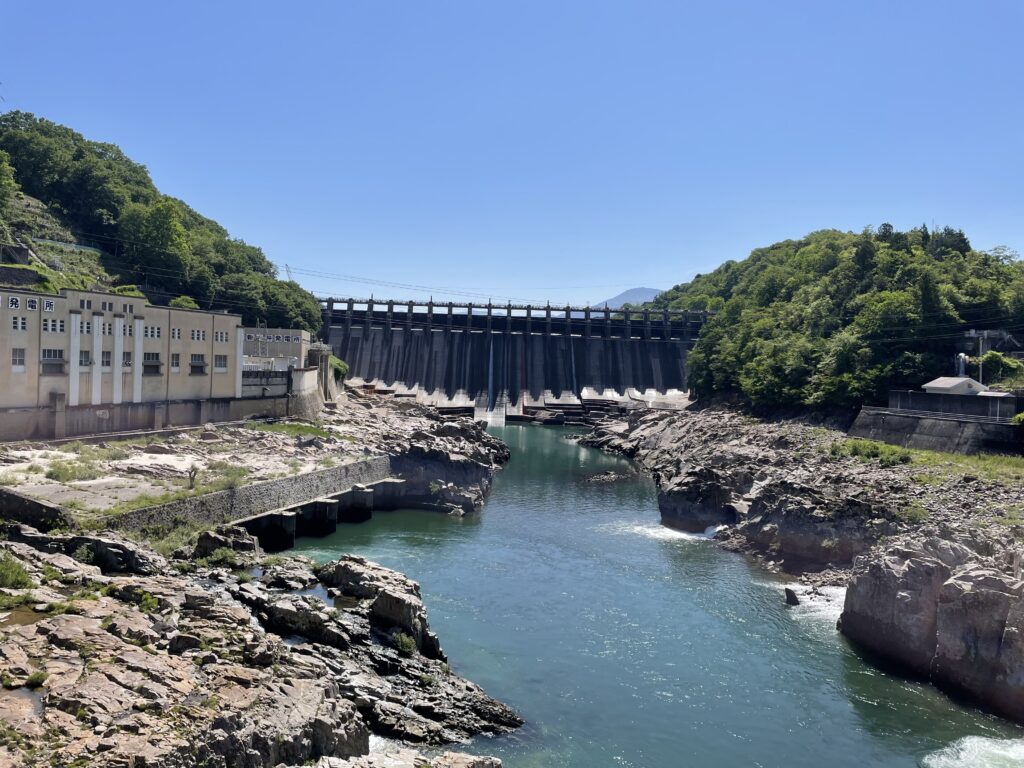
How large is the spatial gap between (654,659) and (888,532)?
13.0m

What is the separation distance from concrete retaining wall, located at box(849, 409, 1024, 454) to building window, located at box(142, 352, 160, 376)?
1663 inches

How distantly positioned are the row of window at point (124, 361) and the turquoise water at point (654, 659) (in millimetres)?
15689

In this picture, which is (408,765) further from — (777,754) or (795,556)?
(795,556)

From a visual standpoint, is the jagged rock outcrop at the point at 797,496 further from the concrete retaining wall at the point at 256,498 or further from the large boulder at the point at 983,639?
the concrete retaining wall at the point at 256,498

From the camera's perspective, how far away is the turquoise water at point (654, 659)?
20.4 m

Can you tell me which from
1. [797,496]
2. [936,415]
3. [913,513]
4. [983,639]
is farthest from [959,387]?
[983,639]

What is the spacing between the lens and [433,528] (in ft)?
140

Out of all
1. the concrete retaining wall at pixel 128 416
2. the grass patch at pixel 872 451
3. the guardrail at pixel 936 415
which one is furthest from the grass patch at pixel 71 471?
the guardrail at pixel 936 415

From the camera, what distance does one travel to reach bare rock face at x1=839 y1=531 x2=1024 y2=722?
880 inches

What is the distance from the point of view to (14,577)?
2067 cm

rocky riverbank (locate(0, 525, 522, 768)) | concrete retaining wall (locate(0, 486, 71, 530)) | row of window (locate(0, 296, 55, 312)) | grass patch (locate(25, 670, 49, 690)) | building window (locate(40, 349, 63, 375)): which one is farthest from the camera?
building window (locate(40, 349, 63, 375))

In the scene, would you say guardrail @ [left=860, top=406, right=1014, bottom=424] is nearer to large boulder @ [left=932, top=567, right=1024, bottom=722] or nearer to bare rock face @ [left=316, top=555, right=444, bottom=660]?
large boulder @ [left=932, top=567, right=1024, bottom=722]

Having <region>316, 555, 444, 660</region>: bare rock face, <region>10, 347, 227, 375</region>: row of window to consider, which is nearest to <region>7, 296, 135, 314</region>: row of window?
<region>10, 347, 227, 375</region>: row of window

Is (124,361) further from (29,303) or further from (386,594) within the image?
(386,594)
